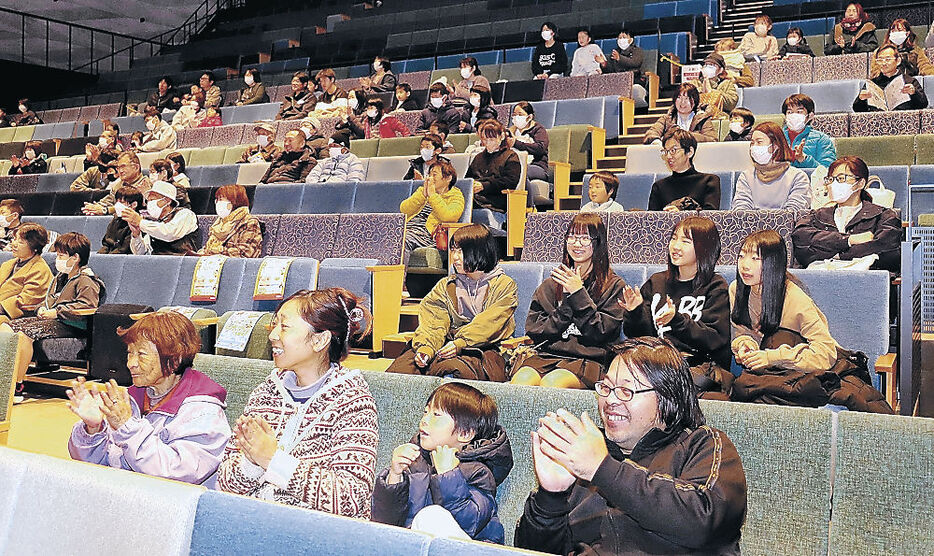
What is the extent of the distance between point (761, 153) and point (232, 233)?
2.77m

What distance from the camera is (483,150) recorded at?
5.18 m

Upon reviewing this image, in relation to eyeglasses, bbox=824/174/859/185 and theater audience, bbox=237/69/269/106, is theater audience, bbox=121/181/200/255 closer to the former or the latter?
eyeglasses, bbox=824/174/859/185

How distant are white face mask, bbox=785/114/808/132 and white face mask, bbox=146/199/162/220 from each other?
11.2 feet

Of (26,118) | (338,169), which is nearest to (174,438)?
(338,169)

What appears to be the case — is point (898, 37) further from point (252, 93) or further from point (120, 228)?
point (252, 93)

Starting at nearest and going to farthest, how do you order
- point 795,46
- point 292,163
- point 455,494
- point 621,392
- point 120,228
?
point 621,392
point 455,494
point 120,228
point 292,163
point 795,46

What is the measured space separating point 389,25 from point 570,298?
8.58 m

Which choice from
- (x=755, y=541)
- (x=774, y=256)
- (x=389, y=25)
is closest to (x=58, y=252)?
(x=774, y=256)

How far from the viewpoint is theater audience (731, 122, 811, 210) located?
12.0 feet

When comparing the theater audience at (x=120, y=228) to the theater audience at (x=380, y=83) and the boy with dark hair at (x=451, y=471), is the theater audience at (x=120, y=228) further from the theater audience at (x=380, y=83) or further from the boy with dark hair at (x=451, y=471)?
the boy with dark hair at (x=451, y=471)

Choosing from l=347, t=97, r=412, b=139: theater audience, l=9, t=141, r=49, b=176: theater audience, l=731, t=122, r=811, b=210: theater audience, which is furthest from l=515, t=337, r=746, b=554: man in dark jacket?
l=9, t=141, r=49, b=176: theater audience

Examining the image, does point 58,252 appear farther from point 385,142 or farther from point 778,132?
point 778,132

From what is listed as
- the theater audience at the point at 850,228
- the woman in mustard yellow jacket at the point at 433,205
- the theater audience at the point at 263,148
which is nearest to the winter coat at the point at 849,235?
the theater audience at the point at 850,228

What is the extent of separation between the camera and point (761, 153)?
369 cm
